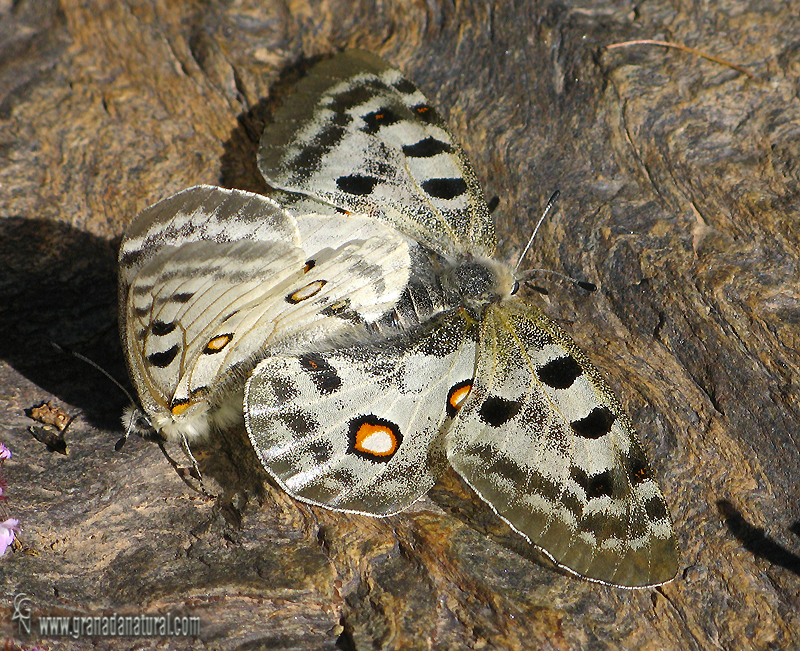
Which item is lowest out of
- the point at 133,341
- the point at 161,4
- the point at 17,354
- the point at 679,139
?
the point at 17,354

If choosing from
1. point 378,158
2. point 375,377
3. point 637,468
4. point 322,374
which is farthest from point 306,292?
point 637,468

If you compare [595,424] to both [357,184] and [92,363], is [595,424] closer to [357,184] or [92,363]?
[357,184]

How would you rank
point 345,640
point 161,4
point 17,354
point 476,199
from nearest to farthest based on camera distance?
point 345,640, point 17,354, point 476,199, point 161,4

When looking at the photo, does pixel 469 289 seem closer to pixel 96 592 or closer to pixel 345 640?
pixel 345 640

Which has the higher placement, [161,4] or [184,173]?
[161,4]

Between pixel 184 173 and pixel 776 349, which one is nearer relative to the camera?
pixel 776 349

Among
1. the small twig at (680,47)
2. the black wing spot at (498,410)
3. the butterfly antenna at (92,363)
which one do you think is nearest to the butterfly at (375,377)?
the black wing spot at (498,410)

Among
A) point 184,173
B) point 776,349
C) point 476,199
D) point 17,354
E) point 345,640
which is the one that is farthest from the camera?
point 184,173

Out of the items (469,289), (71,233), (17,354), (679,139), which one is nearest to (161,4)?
(71,233)
